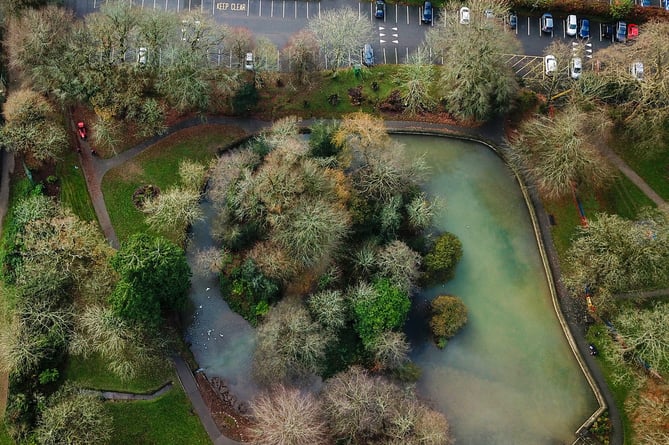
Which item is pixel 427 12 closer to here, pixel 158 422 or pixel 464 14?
pixel 464 14

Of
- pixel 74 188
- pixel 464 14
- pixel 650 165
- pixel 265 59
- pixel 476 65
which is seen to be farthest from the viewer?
pixel 464 14

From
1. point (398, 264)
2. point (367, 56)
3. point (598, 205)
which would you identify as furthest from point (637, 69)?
point (398, 264)

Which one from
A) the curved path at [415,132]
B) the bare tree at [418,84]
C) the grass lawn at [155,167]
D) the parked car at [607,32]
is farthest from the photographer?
the parked car at [607,32]

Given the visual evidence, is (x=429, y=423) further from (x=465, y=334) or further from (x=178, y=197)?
(x=178, y=197)

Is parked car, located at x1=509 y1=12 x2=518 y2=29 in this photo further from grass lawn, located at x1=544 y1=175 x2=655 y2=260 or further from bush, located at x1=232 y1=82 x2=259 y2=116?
bush, located at x1=232 y1=82 x2=259 y2=116

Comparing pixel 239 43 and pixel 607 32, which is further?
pixel 607 32

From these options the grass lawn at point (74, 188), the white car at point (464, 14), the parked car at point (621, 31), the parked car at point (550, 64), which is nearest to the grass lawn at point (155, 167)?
the grass lawn at point (74, 188)

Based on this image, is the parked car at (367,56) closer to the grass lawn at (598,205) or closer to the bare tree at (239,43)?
the bare tree at (239,43)
